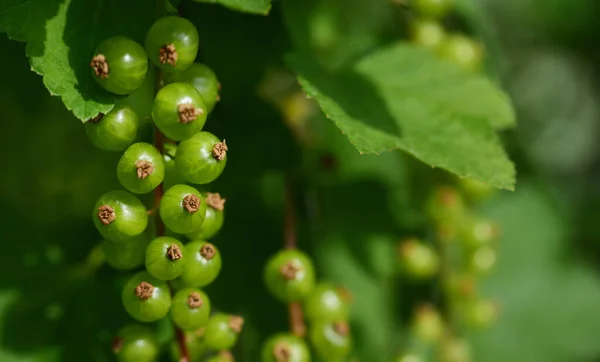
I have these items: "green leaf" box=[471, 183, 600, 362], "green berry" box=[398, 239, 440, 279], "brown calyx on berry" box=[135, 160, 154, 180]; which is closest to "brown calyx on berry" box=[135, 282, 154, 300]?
"brown calyx on berry" box=[135, 160, 154, 180]

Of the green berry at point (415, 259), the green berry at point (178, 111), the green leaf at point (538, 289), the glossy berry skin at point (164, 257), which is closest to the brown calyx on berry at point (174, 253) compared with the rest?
the glossy berry skin at point (164, 257)

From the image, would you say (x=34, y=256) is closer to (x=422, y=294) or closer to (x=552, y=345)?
(x=422, y=294)

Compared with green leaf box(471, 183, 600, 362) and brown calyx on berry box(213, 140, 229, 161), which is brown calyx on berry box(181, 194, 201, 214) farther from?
green leaf box(471, 183, 600, 362)

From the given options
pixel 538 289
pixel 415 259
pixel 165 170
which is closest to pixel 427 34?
pixel 415 259

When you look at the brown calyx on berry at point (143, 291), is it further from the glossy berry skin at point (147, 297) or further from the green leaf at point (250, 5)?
the green leaf at point (250, 5)

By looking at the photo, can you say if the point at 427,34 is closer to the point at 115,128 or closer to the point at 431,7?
the point at 431,7

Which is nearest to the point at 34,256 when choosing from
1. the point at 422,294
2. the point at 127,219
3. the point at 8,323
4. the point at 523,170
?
the point at 8,323
